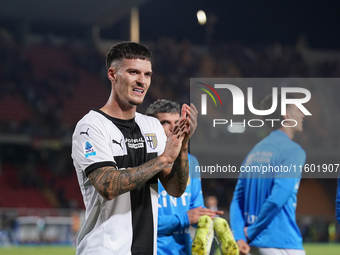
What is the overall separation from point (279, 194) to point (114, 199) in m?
1.59

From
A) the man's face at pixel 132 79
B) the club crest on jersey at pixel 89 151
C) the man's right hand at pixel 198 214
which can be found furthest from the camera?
the man's right hand at pixel 198 214

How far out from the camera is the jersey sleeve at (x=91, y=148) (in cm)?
232

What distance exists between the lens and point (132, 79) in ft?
8.08

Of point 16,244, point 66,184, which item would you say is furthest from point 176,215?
point 66,184

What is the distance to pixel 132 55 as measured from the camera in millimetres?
2492

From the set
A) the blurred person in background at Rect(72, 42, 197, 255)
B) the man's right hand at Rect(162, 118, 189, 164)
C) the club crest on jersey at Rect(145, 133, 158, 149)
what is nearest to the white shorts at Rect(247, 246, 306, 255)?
the blurred person in background at Rect(72, 42, 197, 255)

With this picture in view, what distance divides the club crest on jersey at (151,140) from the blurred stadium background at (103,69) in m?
15.1

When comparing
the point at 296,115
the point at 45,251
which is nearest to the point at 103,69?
the point at 45,251

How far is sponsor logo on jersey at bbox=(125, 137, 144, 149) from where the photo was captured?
2.49 m

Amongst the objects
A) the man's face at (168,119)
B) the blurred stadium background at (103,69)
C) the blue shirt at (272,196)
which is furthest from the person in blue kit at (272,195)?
the blurred stadium background at (103,69)

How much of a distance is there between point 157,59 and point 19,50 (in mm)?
6930

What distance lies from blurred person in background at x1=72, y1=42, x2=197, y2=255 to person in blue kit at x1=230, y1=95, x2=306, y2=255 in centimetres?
128

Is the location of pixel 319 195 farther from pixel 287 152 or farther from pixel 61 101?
pixel 287 152

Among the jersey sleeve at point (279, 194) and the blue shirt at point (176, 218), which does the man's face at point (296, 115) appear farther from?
the blue shirt at point (176, 218)
